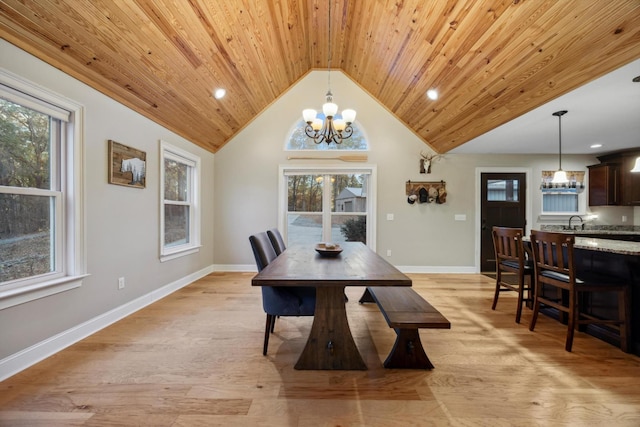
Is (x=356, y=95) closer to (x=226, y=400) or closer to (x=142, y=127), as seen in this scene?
(x=142, y=127)

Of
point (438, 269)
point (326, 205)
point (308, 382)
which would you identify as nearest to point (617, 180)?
point (438, 269)

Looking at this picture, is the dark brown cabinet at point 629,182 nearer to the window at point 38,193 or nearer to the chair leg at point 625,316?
the chair leg at point 625,316

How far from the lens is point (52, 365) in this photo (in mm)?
1891

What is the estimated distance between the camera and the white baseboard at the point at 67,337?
1773mm

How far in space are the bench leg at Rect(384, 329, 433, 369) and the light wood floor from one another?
5 centimetres

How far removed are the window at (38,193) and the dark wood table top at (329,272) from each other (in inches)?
67.2

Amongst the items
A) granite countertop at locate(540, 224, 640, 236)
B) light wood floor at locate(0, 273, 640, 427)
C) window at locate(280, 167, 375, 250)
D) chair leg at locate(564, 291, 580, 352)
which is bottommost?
light wood floor at locate(0, 273, 640, 427)

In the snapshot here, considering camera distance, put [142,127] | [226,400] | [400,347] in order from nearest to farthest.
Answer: [226,400]
[400,347]
[142,127]

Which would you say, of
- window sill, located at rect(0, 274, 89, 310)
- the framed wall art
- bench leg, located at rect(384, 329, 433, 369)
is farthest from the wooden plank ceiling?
bench leg, located at rect(384, 329, 433, 369)

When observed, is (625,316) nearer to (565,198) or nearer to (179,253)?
(565,198)

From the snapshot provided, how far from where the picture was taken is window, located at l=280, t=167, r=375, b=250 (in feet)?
16.0

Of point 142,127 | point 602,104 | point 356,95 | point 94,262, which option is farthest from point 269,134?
point 602,104

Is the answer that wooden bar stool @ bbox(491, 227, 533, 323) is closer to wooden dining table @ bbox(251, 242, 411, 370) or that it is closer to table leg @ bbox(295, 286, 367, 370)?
wooden dining table @ bbox(251, 242, 411, 370)

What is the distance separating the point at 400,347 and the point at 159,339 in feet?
6.54
